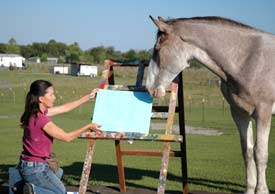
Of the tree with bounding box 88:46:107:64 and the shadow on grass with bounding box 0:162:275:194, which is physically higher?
the tree with bounding box 88:46:107:64

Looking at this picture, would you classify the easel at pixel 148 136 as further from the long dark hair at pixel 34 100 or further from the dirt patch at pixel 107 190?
the long dark hair at pixel 34 100

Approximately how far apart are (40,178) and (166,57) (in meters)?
2.37

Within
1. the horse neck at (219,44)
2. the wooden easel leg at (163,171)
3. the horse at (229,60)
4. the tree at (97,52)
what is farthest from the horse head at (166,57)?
the tree at (97,52)

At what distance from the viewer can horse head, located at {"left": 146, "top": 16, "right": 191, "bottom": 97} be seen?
641 centimetres

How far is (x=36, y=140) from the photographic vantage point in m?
5.80

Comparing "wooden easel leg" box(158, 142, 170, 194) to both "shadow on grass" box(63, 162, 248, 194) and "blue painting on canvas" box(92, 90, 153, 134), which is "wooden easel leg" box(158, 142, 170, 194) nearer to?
"blue painting on canvas" box(92, 90, 153, 134)

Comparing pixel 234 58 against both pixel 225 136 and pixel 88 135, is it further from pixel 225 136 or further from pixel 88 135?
pixel 225 136

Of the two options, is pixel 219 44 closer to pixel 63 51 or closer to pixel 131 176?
pixel 131 176

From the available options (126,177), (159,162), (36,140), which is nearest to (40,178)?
(36,140)

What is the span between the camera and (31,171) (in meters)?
5.73

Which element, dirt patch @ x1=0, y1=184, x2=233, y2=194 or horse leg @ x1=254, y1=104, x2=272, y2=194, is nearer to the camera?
horse leg @ x1=254, y1=104, x2=272, y2=194

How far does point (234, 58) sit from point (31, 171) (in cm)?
317

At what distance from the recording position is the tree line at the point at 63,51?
13300cm

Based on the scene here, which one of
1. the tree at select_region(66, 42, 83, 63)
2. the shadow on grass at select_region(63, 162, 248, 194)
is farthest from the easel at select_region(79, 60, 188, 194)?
the tree at select_region(66, 42, 83, 63)
